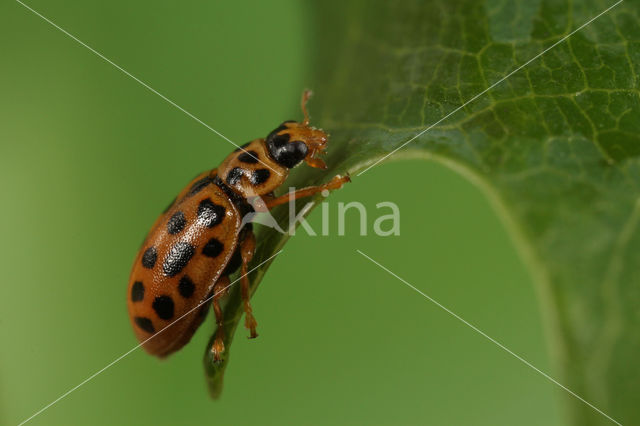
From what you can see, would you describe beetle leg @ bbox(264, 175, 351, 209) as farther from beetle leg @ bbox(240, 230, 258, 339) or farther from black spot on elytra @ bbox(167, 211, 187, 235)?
black spot on elytra @ bbox(167, 211, 187, 235)

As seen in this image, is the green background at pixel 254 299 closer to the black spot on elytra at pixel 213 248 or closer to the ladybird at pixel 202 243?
the ladybird at pixel 202 243

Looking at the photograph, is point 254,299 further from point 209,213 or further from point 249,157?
point 249,157

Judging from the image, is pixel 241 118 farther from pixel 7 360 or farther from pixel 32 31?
pixel 7 360

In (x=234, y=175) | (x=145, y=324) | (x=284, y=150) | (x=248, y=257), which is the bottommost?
(x=145, y=324)

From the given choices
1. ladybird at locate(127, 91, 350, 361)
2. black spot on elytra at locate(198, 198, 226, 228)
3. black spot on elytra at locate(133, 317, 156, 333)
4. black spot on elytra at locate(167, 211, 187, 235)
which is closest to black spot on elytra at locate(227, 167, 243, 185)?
ladybird at locate(127, 91, 350, 361)

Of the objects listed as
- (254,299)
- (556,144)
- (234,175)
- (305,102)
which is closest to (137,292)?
(254,299)

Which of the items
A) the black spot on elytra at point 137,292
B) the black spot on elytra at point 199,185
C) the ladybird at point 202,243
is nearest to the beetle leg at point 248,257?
the ladybird at point 202,243

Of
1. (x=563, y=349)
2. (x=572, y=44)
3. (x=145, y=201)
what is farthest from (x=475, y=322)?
(x=145, y=201)
